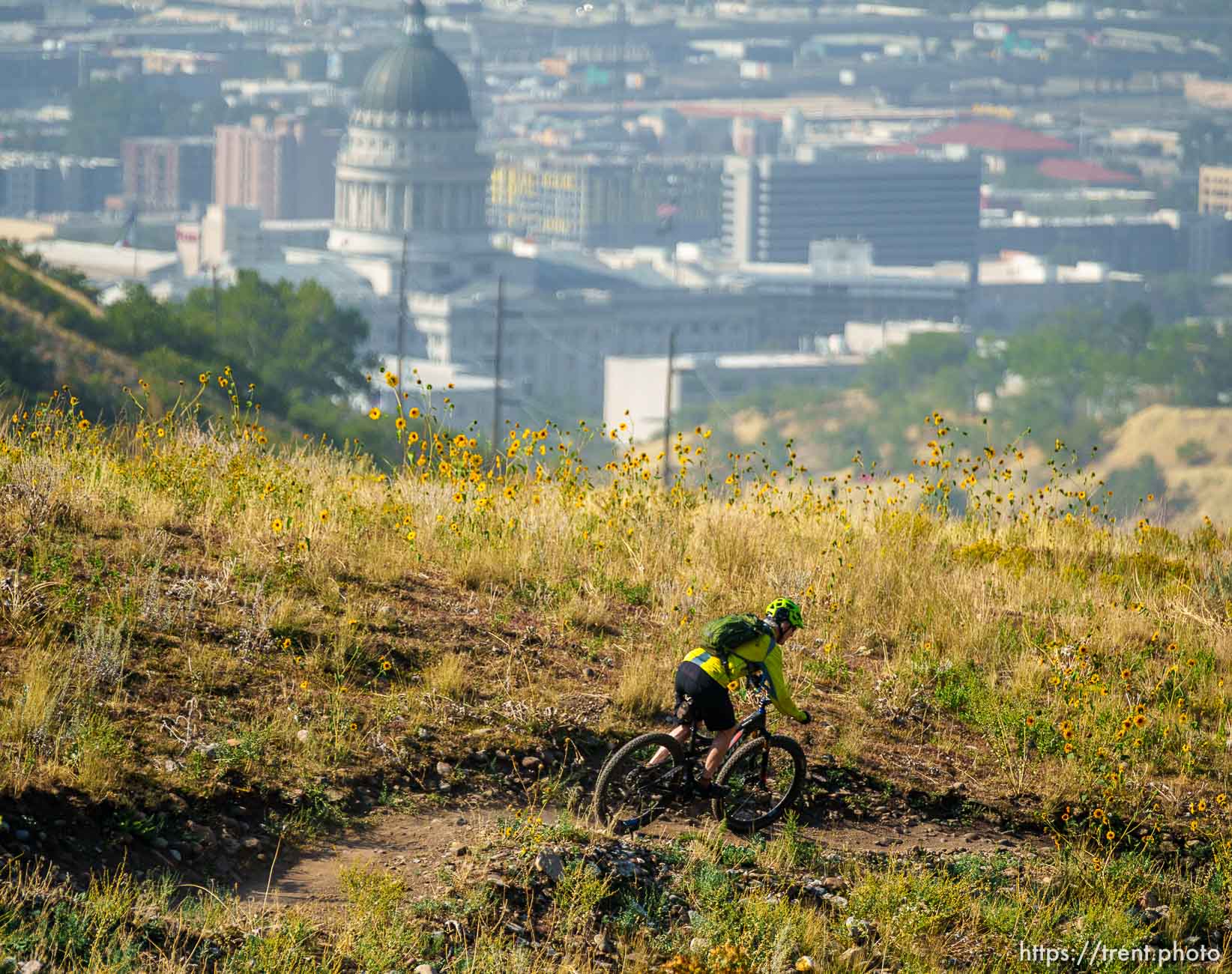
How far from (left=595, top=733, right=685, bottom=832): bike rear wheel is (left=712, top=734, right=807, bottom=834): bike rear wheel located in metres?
0.20

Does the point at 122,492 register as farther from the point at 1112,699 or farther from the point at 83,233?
the point at 83,233

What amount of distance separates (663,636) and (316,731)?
7.04 feet

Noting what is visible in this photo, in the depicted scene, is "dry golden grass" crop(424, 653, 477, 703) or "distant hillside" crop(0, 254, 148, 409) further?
"distant hillside" crop(0, 254, 148, 409)

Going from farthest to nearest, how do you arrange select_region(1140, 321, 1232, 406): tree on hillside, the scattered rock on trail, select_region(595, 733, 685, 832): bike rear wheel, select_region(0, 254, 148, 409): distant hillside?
select_region(1140, 321, 1232, 406): tree on hillside → select_region(0, 254, 148, 409): distant hillside → select_region(595, 733, 685, 832): bike rear wheel → the scattered rock on trail

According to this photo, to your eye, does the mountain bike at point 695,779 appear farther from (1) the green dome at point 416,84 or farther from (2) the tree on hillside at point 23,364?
(1) the green dome at point 416,84

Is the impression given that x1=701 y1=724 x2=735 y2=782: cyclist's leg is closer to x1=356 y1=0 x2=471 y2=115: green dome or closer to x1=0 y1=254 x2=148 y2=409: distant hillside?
x1=0 y1=254 x2=148 y2=409: distant hillside

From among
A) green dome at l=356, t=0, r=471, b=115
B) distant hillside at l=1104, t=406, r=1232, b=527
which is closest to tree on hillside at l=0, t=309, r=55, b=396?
distant hillside at l=1104, t=406, r=1232, b=527

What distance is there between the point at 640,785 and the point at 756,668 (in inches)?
25.5

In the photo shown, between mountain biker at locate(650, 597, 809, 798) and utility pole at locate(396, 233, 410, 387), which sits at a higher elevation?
mountain biker at locate(650, 597, 809, 798)

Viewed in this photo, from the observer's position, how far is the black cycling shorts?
766 centimetres

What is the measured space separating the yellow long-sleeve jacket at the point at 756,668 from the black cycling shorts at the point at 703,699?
3 cm

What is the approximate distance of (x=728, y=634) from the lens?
25.0 feet

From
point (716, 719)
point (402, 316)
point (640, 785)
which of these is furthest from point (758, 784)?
point (402, 316)

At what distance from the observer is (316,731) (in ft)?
26.0
